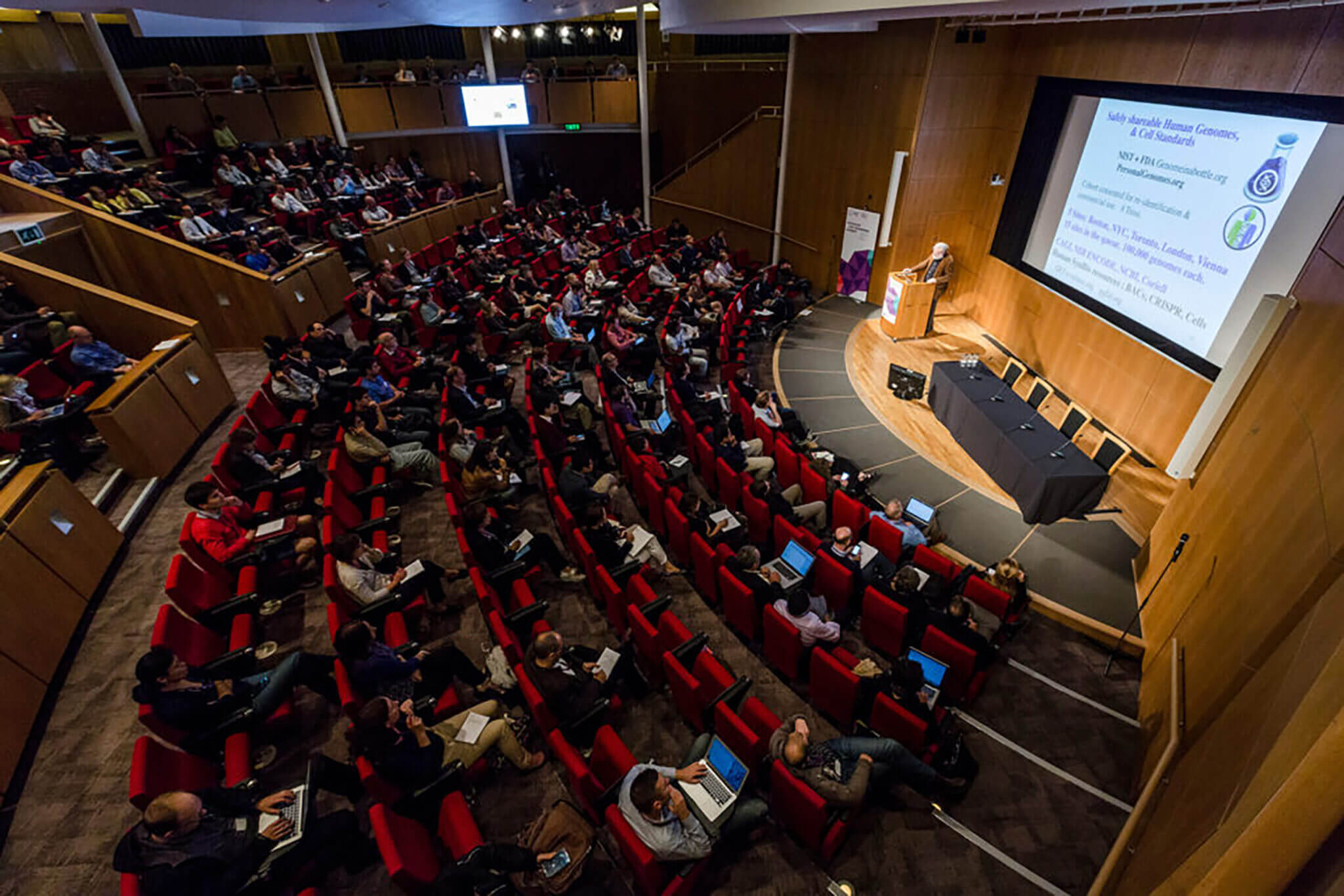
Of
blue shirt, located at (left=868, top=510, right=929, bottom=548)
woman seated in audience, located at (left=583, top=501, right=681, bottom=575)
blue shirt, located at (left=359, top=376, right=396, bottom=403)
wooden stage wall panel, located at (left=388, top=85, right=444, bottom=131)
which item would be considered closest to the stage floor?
blue shirt, located at (left=868, top=510, right=929, bottom=548)

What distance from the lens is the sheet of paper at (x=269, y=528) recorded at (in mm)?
4395

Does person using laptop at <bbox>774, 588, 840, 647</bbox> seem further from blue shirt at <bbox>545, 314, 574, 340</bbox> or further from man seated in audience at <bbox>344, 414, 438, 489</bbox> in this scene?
blue shirt at <bbox>545, 314, 574, 340</bbox>

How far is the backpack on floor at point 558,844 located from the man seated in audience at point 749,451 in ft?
10.7

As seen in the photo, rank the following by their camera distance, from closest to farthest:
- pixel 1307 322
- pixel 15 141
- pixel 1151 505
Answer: pixel 1307 322
pixel 1151 505
pixel 15 141

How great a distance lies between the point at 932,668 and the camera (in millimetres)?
3627

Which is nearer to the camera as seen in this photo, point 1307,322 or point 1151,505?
point 1307,322

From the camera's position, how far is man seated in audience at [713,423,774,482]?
559 cm

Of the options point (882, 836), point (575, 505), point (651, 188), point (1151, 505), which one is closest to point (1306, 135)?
point (1151, 505)

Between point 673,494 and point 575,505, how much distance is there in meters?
0.82

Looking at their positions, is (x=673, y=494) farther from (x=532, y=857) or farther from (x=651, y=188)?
(x=651, y=188)

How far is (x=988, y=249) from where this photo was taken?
29.9 feet

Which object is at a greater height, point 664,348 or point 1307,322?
point 1307,322

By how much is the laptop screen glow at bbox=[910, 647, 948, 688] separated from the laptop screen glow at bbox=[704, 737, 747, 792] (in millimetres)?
1353

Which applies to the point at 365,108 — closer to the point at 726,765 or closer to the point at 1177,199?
the point at 1177,199
